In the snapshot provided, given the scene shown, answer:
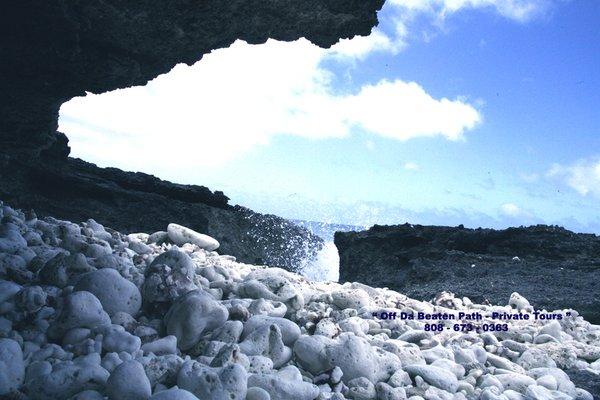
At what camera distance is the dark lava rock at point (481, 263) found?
670 cm

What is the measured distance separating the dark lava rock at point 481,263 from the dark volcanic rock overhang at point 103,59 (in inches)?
126

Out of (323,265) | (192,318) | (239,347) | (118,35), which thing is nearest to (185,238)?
(118,35)

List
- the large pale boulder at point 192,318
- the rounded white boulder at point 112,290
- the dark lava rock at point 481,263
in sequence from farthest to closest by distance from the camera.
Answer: the dark lava rock at point 481,263 < the rounded white boulder at point 112,290 < the large pale boulder at point 192,318

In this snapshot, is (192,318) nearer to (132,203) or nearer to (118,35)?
(118,35)

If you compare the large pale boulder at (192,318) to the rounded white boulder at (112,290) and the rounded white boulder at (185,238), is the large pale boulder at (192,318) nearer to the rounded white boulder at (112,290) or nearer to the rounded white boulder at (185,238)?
the rounded white boulder at (112,290)

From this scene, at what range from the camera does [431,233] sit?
10.8 metres

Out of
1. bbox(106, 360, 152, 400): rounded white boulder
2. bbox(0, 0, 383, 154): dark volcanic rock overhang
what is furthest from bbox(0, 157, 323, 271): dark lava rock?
bbox(106, 360, 152, 400): rounded white boulder

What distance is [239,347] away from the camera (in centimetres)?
276

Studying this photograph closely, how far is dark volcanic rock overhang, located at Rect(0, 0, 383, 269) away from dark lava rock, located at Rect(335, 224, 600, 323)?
3197mm

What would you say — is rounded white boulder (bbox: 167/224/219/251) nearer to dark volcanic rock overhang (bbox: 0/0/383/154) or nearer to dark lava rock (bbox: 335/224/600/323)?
dark volcanic rock overhang (bbox: 0/0/383/154)

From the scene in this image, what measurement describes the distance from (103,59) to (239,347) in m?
5.91

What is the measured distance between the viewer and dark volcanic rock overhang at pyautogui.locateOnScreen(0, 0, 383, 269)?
245 inches

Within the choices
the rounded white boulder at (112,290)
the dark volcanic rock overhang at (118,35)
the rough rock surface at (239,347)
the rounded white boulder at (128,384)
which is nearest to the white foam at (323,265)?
the dark volcanic rock overhang at (118,35)

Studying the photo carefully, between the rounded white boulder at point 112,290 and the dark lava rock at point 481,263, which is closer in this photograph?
the rounded white boulder at point 112,290
